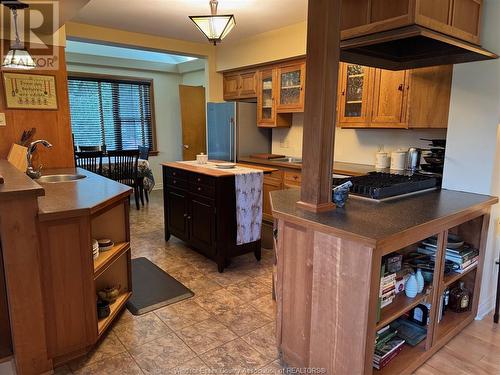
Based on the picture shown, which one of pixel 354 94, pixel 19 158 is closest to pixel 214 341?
pixel 19 158

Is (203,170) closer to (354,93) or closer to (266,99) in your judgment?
(354,93)

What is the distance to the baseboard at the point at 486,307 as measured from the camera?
2.39 meters

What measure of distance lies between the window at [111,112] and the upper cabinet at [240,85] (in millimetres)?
2167

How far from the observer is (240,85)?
511 centimetres

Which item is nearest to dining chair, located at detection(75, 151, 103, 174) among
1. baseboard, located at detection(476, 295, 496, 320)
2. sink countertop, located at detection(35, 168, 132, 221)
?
sink countertop, located at detection(35, 168, 132, 221)

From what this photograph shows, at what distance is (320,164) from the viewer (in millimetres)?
1757

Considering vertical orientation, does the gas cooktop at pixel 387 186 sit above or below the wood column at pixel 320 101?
below

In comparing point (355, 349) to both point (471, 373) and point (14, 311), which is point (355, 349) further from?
point (14, 311)

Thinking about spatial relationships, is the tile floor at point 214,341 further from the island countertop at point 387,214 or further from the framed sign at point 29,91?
the framed sign at point 29,91

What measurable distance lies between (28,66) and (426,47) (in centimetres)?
285

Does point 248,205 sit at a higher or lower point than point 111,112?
lower

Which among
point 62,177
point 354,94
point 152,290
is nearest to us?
point 152,290

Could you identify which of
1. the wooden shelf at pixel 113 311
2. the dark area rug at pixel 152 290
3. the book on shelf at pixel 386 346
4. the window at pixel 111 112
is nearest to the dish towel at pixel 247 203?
the dark area rug at pixel 152 290

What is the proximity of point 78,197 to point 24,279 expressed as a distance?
0.53 metres
